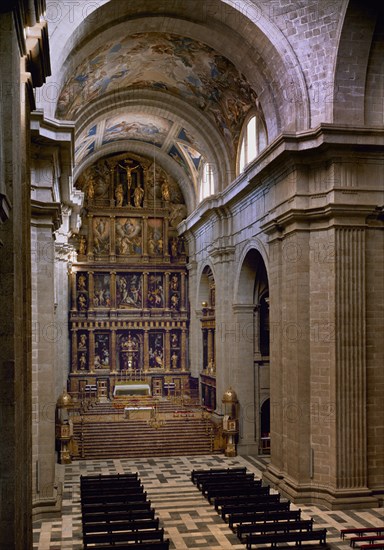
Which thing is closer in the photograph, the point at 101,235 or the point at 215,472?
the point at 215,472

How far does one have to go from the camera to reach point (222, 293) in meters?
25.6

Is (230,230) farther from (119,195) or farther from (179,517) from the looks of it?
(179,517)

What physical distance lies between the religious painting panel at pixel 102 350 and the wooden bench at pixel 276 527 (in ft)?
66.7

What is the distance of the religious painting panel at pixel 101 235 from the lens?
34.6 metres

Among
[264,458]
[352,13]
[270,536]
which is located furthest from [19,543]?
[264,458]

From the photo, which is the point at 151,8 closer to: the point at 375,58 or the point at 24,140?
the point at 375,58

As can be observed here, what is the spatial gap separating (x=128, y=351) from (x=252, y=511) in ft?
63.3

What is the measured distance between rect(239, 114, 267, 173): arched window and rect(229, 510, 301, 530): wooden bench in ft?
36.6

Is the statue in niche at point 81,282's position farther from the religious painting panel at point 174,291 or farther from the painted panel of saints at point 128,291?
the religious painting panel at point 174,291

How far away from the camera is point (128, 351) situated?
34062 mm

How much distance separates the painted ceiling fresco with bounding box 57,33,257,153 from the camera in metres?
20.7

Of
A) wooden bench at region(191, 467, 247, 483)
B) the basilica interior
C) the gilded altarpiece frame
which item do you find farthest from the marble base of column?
the gilded altarpiece frame

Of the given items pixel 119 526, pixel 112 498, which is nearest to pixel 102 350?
pixel 112 498

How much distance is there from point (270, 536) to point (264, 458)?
33.2ft
